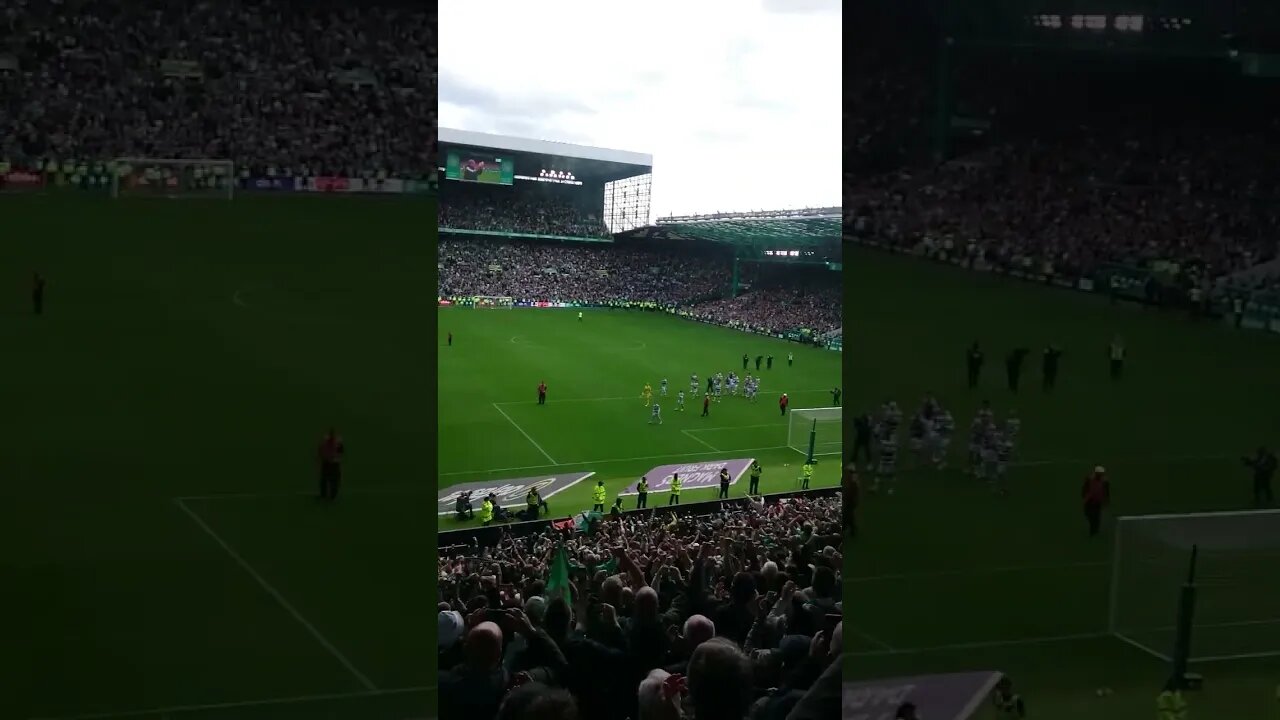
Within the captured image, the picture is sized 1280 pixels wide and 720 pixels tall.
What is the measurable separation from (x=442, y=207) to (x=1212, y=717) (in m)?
14.0

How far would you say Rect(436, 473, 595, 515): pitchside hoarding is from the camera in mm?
11984

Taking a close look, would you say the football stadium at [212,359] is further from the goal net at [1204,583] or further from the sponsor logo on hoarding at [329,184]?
the goal net at [1204,583]

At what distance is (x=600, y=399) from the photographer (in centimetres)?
1916

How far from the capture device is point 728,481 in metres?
13.4

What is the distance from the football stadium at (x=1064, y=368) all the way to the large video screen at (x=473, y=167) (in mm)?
6252

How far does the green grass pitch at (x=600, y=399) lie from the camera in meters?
15.1

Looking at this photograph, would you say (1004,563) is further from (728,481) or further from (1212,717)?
(728,481)

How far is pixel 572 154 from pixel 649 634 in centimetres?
924

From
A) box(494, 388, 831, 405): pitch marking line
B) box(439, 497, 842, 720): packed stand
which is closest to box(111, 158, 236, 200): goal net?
box(494, 388, 831, 405): pitch marking line

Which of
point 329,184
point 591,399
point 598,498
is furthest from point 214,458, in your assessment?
point 591,399

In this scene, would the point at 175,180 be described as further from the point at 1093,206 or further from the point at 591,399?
the point at 1093,206

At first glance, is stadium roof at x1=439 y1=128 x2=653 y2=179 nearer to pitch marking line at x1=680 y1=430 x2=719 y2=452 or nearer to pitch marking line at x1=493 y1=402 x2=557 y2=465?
pitch marking line at x1=493 y1=402 x2=557 y2=465

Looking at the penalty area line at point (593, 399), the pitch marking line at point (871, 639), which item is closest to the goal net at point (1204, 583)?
the pitch marking line at point (871, 639)

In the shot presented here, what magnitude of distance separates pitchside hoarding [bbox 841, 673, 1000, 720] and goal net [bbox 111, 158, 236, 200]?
11.2m
